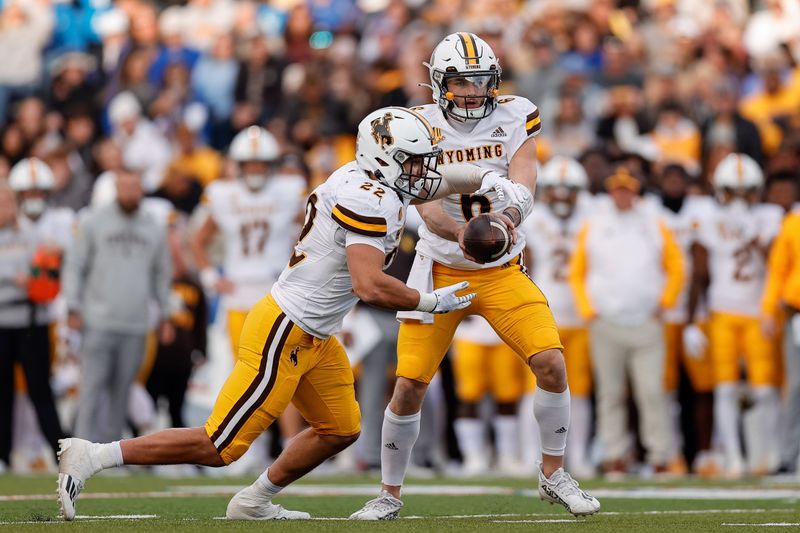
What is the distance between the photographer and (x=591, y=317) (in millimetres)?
11281

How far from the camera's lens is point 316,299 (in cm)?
669

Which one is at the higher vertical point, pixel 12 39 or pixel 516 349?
pixel 12 39

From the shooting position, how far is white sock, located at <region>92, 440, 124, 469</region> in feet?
21.8

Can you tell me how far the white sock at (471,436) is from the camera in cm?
1164

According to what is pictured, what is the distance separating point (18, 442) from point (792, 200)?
578 centimetres

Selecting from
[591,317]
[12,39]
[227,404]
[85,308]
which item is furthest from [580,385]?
[12,39]

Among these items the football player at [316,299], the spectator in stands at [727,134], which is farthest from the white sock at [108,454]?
the spectator in stands at [727,134]

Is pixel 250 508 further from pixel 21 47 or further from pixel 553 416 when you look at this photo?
pixel 21 47

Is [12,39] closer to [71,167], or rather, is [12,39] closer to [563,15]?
[71,167]

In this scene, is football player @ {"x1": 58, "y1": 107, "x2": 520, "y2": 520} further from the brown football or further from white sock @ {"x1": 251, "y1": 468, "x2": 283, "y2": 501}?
white sock @ {"x1": 251, "y1": 468, "x2": 283, "y2": 501}

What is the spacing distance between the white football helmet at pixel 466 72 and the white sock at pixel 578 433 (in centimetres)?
459

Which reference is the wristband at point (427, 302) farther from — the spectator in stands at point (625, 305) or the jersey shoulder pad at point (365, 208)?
the spectator in stands at point (625, 305)

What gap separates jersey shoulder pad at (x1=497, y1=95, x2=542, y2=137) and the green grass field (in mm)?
1739

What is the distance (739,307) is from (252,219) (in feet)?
11.1
